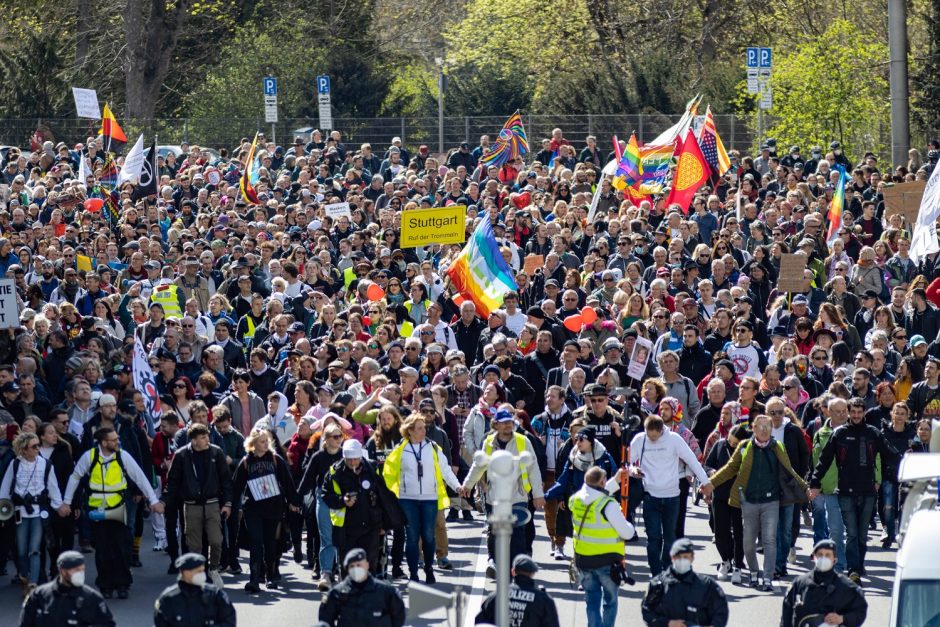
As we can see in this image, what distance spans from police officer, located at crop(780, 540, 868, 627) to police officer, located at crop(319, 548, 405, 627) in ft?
8.99

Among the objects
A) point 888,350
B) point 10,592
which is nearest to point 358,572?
point 10,592

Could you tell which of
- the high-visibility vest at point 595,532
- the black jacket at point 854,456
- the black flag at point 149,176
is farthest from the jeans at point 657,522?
the black flag at point 149,176

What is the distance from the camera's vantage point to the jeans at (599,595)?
1328 cm

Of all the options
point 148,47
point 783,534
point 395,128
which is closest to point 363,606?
point 783,534

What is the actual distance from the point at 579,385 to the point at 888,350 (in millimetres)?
3722

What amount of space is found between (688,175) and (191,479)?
12.9 meters

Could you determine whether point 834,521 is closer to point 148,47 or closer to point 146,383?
point 146,383

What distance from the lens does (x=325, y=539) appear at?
15.3m

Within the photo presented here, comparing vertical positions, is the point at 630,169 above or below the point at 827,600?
above

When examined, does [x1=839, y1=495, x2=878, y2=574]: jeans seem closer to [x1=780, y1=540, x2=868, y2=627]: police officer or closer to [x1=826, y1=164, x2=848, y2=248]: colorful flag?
[x1=780, y1=540, x2=868, y2=627]: police officer

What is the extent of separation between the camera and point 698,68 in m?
49.0

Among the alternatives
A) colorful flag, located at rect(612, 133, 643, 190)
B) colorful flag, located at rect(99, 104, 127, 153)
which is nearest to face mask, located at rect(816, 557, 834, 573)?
colorful flag, located at rect(612, 133, 643, 190)

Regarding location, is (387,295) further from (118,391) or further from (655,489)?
(655,489)

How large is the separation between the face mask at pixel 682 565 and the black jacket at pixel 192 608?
119 inches
